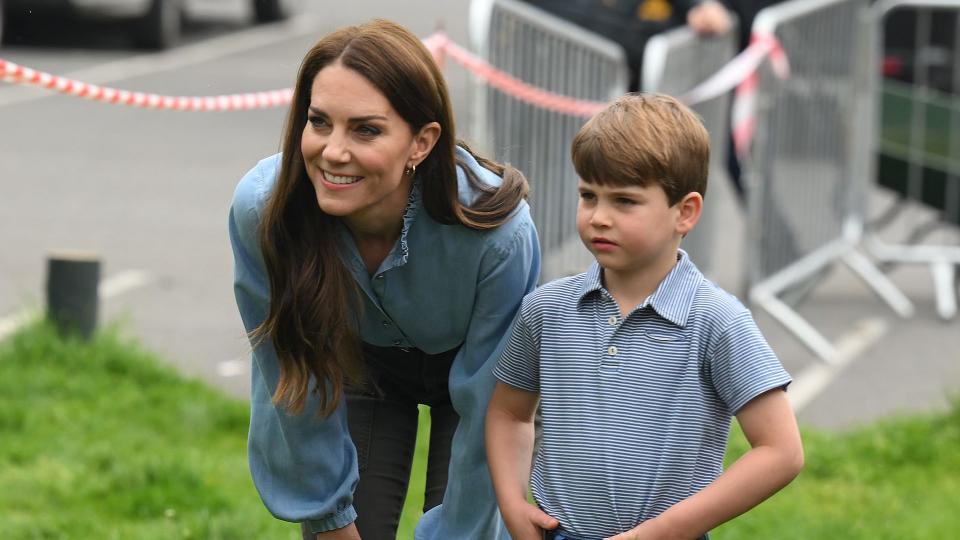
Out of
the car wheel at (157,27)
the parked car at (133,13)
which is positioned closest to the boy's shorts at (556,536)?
the parked car at (133,13)

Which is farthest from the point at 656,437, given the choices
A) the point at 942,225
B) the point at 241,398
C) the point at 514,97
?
the point at 942,225

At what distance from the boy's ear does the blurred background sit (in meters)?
2.09

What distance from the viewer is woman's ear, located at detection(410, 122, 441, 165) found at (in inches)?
127

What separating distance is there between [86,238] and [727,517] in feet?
22.8

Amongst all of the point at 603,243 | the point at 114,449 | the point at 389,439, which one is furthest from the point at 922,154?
the point at 603,243

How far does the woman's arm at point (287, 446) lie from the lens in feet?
11.2

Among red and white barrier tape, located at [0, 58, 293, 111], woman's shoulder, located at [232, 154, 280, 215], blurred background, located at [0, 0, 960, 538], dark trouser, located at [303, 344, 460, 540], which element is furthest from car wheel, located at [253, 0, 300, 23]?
woman's shoulder, located at [232, 154, 280, 215]

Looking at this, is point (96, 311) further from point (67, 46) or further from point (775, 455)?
point (67, 46)

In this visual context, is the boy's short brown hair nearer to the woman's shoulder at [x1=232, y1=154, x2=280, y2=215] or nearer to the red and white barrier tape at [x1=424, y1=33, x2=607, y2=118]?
the woman's shoulder at [x1=232, y1=154, x2=280, y2=215]

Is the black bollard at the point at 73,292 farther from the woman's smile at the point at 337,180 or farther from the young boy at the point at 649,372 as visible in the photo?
the young boy at the point at 649,372

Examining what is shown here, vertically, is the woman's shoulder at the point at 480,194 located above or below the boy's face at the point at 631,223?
below

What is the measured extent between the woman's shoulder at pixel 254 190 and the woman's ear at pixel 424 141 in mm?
288

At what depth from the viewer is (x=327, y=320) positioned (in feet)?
10.8

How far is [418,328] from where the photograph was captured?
11.4 ft
